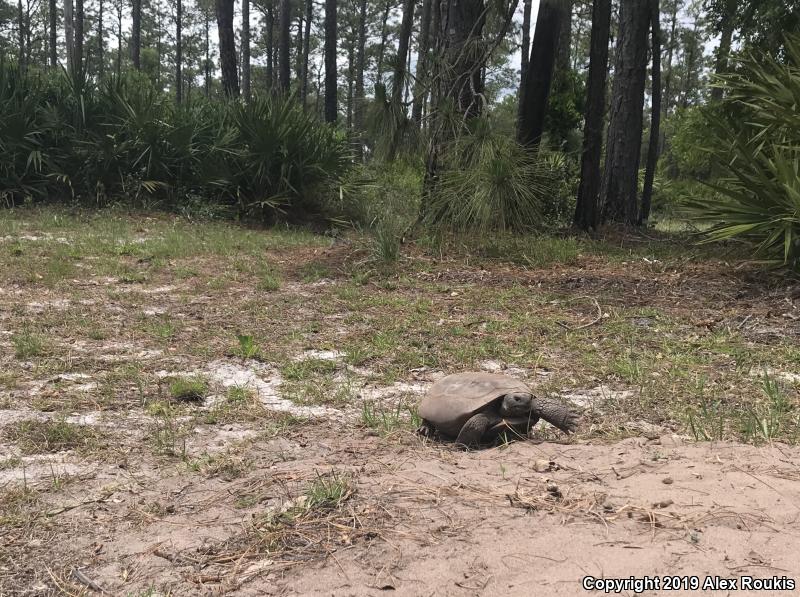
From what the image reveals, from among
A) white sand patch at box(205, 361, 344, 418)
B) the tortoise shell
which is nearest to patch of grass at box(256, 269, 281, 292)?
white sand patch at box(205, 361, 344, 418)

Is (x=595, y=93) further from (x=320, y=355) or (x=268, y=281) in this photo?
(x=320, y=355)

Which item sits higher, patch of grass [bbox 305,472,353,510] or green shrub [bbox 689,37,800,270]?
green shrub [bbox 689,37,800,270]

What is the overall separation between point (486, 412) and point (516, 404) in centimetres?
14

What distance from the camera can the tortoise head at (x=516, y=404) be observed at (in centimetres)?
290

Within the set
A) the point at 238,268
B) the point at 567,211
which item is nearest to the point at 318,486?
the point at 238,268

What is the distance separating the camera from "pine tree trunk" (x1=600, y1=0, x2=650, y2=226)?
8.94m

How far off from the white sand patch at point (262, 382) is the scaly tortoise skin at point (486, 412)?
0.62m

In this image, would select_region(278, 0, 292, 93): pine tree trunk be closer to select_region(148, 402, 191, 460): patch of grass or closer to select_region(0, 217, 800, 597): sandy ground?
select_region(0, 217, 800, 597): sandy ground

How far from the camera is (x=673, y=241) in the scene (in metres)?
8.57

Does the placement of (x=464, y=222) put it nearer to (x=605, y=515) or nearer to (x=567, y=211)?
(x=567, y=211)

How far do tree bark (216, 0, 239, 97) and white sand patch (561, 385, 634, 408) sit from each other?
11.8 metres

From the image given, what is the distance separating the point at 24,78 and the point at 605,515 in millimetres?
11777

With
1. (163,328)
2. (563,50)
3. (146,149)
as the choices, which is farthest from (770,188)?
(563,50)

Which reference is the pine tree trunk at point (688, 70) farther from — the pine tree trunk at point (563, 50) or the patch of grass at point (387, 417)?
the patch of grass at point (387, 417)
